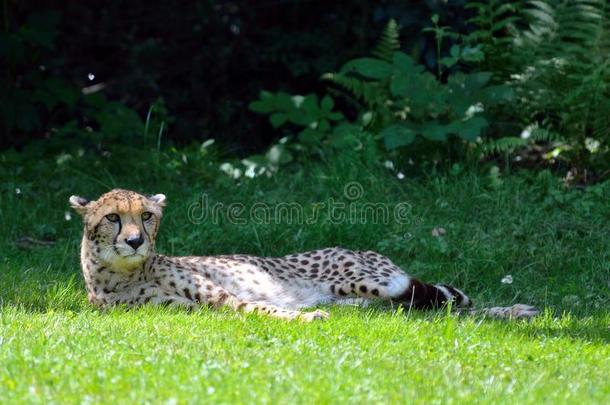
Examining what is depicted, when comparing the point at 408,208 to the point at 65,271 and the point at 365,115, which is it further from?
the point at 65,271

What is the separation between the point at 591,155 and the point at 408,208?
159 cm

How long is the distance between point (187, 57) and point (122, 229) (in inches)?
203

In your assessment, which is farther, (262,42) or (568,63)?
(262,42)

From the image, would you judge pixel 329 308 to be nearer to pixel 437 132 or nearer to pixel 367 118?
pixel 437 132

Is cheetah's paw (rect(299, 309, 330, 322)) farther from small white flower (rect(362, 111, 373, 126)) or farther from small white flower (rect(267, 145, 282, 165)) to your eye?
small white flower (rect(267, 145, 282, 165))

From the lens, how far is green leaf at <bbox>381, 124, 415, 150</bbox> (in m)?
8.48

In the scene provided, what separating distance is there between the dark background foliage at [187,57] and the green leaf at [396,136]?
206cm

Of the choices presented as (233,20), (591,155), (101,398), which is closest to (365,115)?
(591,155)

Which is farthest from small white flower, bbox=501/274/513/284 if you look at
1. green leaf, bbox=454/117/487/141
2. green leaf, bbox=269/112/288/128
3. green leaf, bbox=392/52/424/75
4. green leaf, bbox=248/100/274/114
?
green leaf, bbox=248/100/274/114

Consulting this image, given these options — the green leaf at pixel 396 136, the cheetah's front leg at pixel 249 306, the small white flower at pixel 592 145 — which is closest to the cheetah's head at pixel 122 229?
the cheetah's front leg at pixel 249 306

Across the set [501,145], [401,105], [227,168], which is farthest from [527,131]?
[227,168]

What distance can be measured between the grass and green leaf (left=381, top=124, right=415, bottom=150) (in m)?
0.32

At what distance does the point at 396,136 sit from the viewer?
854 cm

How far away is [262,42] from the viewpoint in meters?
11.2
